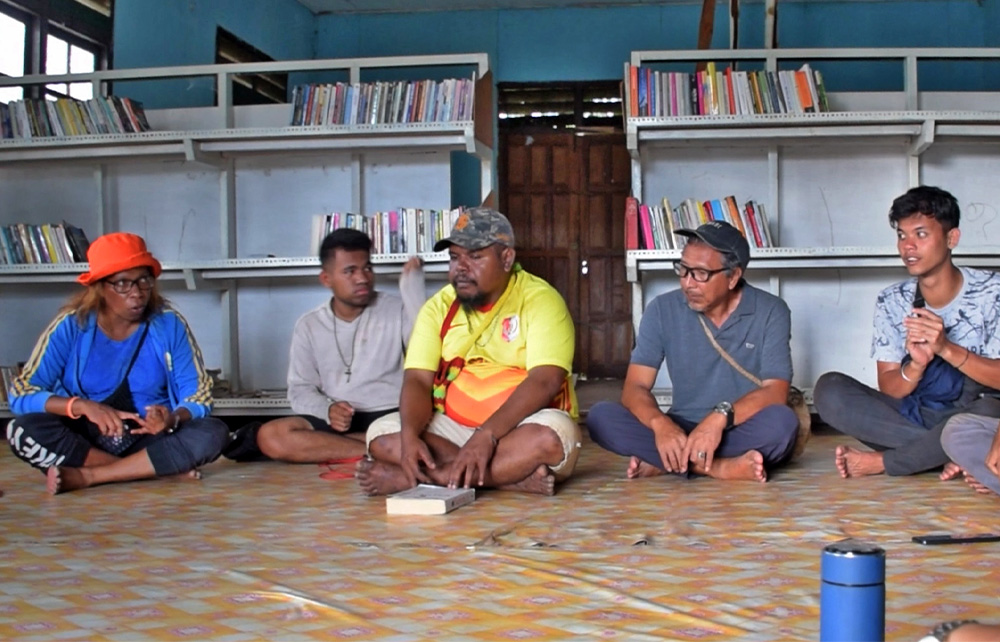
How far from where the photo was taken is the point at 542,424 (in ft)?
10.7

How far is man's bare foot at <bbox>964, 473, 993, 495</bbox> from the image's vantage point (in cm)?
318

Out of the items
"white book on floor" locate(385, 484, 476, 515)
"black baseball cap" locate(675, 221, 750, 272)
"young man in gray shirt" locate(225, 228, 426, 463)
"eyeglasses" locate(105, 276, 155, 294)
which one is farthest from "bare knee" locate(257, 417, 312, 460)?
"black baseball cap" locate(675, 221, 750, 272)

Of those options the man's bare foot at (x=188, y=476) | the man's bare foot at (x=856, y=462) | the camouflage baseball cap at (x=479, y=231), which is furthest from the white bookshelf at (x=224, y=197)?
the man's bare foot at (x=856, y=462)

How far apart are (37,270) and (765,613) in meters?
4.93

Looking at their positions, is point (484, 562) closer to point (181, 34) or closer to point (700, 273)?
point (700, 273)

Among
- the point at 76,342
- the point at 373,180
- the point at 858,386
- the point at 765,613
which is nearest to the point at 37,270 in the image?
the point at 373,180

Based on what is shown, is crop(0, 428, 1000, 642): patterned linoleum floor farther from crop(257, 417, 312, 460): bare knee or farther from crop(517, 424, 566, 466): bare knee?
crop(257, 417, 312, 460): bare knee

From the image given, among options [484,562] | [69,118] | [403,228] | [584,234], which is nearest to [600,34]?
[584,234]

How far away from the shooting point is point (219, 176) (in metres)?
6.09

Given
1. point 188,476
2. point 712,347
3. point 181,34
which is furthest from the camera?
point 181,34

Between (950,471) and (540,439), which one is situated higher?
(540,439)

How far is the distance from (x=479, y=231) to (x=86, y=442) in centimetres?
161

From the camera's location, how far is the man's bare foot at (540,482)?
10.9ft

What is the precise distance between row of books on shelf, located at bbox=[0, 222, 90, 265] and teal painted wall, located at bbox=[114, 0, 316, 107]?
147 cm
